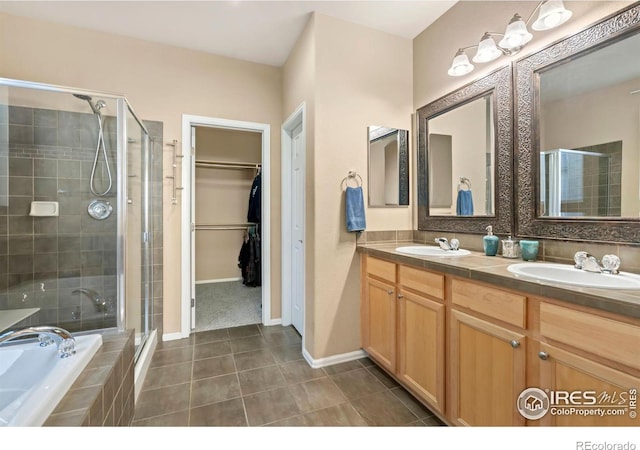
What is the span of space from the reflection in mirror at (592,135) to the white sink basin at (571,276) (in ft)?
0.97

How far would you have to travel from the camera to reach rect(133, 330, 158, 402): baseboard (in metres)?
1.75

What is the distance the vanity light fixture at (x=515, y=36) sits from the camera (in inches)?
51.1

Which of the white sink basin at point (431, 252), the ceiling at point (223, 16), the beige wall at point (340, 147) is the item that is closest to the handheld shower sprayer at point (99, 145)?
the ceiling at point (223, 16)

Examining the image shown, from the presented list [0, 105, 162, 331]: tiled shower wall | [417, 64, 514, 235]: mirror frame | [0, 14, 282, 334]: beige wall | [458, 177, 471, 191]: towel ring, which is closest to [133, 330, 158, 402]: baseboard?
[0, 14, 282, 334]: beige wall

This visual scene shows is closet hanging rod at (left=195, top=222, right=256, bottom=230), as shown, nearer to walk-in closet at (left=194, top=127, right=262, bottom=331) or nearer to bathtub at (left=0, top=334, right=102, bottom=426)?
walk-in closet at (left=194, top=127, right=262, bottom=331)

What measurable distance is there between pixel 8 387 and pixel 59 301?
1112 mm

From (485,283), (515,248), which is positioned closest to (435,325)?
(485,283)

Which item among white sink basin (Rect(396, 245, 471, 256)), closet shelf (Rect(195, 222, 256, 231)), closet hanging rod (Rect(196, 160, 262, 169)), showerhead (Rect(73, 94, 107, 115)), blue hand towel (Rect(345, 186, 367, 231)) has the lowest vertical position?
white sink basin (Rect(396, 245, 471, 256))

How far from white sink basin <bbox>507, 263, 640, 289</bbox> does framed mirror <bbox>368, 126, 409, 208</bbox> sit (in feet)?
3.65

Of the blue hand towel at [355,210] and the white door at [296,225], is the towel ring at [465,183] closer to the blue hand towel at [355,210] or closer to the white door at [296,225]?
the blue hand towel at [355,210]

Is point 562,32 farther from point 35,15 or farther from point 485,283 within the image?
point 35,15

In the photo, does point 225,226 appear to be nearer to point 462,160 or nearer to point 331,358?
point 331,358

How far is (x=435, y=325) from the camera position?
4.80 feet

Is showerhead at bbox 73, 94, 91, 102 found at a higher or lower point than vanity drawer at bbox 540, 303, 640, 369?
higher
